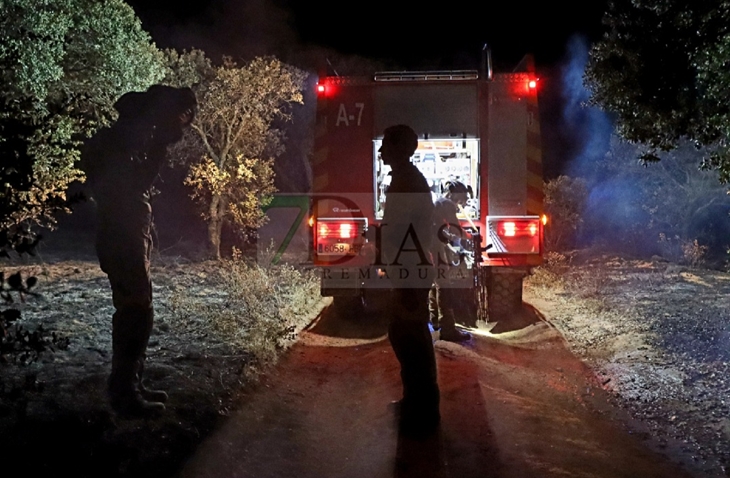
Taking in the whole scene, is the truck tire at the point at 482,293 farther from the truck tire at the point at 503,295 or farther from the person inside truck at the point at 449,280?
the person inside truck at the point at 449,280

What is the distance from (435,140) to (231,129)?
7.84 metres

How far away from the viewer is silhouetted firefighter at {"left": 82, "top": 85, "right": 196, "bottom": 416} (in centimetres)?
452

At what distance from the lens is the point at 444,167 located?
396 inches

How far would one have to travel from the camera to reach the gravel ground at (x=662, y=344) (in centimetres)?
510

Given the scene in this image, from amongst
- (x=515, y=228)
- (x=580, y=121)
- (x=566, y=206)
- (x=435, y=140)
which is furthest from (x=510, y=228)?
(x=580, y=121)

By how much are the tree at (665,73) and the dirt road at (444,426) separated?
8.33 feet

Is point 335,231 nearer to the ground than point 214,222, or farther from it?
nearer to the ground

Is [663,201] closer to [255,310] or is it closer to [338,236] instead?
[338,236]

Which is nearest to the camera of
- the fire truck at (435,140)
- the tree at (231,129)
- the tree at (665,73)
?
the tree at (665,73)

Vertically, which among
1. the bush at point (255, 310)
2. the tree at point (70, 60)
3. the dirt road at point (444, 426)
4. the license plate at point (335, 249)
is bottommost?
the dirt road at point (444, 426)

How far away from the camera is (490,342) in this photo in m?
7.92

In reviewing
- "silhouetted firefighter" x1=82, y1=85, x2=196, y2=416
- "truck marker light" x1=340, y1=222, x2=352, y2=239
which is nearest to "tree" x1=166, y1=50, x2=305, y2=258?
"truck marker light" x1=340, y1=222, x2=352, y2=239

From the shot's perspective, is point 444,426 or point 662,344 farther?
point 662,344

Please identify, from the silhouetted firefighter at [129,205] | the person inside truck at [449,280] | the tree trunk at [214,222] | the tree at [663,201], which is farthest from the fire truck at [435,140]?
the tree at [663,201]
